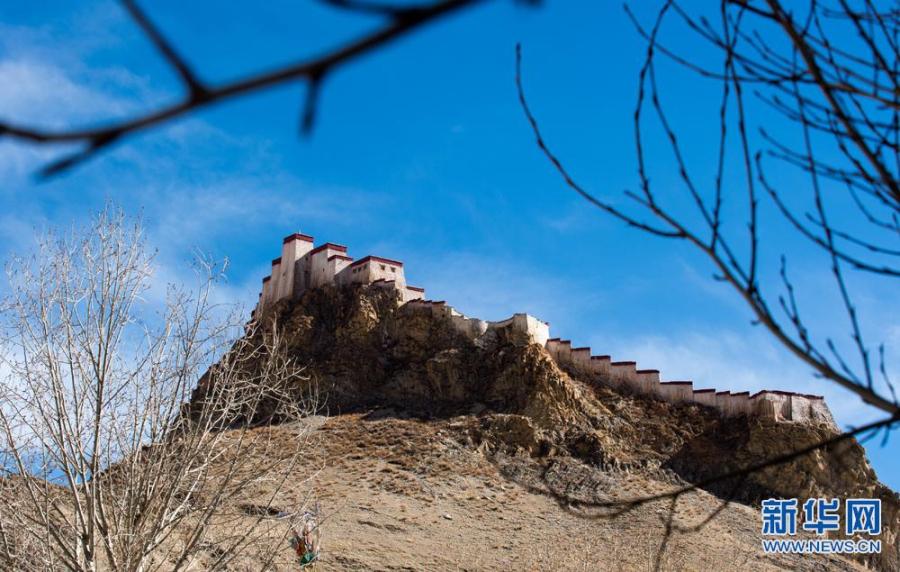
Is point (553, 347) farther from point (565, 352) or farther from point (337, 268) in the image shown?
point (337, 268)

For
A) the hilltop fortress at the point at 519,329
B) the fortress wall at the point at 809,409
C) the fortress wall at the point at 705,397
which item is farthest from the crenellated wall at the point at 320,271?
the fortress wall at the point at 809,409

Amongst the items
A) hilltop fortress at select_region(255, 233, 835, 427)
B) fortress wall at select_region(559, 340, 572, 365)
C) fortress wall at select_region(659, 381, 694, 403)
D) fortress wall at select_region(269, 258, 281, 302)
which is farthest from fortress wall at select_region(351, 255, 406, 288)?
fortress wall at select_region(659, 381, 694, 403)

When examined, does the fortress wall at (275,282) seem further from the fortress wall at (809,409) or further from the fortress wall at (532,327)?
the fortress wall at (809,409)

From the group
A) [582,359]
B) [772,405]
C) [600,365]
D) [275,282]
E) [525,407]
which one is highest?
[275,282]

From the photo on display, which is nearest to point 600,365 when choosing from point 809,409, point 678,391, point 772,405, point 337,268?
point 678,391

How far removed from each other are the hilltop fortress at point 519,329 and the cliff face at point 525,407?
13.0 inches

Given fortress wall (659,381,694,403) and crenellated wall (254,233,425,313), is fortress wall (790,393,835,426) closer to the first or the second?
fortress wall (659,381,694,403)

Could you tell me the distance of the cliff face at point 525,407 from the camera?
26797 mm

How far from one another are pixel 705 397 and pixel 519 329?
19.6ft

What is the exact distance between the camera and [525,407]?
28406mm

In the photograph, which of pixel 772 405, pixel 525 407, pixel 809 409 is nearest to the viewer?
pixel 525 407

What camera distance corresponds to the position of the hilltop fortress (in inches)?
1147

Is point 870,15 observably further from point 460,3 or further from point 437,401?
point 437,401

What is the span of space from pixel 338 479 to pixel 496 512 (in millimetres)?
4196
